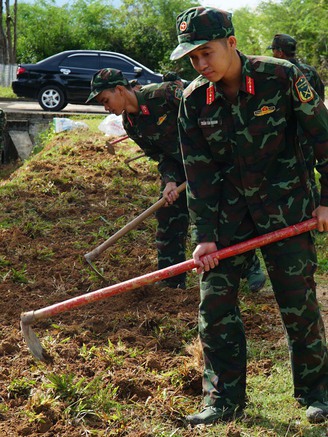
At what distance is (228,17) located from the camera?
11.2 feet

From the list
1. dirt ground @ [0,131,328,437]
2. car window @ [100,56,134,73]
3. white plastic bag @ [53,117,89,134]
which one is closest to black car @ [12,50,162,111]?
car window @ [100,56,134,73]

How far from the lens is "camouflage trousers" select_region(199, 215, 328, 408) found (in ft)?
11.7

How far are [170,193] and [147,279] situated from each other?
5.97 feet

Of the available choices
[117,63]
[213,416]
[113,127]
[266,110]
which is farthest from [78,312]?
[117,63]

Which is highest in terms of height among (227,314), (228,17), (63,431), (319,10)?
(319,10)

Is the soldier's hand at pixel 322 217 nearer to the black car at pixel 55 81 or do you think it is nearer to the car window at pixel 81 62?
the black car at pixel 55 81

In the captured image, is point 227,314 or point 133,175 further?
point 133,175

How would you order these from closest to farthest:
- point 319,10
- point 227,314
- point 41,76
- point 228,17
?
point 228,17 → point 227,314 → point 41,76 → point 319,10

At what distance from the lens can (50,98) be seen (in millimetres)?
17938

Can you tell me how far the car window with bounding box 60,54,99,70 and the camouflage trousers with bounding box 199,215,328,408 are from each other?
15.2m

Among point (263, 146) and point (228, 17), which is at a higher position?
point (228, 17)

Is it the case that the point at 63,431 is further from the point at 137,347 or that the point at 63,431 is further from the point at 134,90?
the point at 134,90

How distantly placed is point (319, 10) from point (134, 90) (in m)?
27.0

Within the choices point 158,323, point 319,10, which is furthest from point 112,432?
point 319,10
